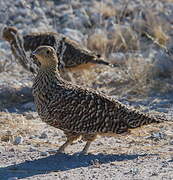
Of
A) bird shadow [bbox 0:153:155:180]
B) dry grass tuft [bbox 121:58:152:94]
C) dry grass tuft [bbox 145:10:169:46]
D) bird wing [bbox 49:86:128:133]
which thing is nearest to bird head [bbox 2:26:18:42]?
dry grass tuft [bbox 121:58:152:94]

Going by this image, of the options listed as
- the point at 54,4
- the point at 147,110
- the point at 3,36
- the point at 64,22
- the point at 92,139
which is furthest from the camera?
the point at 54,4

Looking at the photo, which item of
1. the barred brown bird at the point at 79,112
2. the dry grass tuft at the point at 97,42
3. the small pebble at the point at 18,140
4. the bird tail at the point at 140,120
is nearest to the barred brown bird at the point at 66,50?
the dry grass tuft at the point at 97,42

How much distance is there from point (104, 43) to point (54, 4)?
456 cm

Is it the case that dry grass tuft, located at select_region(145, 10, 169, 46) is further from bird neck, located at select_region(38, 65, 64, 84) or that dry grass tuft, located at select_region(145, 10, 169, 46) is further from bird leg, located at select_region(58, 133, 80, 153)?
bird leg, located at select_region(58, 133, 80, 153)

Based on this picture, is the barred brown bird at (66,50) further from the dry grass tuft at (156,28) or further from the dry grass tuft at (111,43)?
the dry grass tuft at (156,28)

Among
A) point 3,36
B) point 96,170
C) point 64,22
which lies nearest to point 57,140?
point 96,170

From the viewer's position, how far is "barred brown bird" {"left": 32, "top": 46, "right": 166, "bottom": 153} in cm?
800

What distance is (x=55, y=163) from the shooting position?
7844 millimetres

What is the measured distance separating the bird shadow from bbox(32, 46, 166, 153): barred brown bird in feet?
0.67

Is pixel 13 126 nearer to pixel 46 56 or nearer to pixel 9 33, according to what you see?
pixel 46 56

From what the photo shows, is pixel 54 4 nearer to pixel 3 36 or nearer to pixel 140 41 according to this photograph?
pixel 140 41

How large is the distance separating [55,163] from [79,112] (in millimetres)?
584

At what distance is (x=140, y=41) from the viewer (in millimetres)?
15117

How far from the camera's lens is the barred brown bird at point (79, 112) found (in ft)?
26.2
